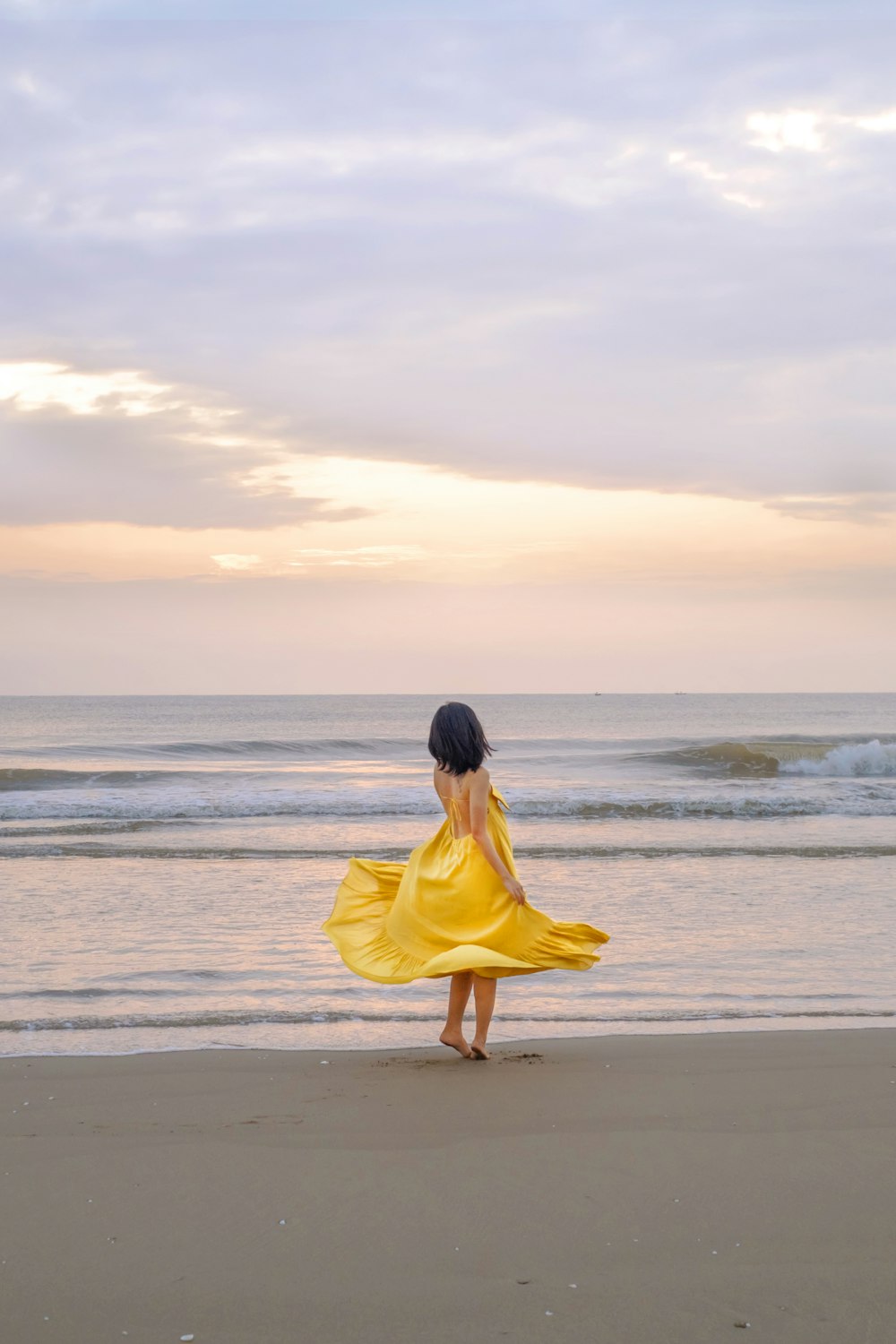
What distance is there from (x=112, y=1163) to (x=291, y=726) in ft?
178

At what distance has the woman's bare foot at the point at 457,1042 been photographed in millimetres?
5327

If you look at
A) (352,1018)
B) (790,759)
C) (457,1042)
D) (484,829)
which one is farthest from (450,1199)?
(790,759)

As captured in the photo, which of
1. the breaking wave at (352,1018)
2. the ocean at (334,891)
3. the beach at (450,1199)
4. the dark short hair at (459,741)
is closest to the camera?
the beach at (450,1199)

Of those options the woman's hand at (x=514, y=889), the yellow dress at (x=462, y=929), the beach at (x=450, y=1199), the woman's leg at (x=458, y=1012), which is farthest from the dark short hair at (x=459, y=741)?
the beach at (x=450, y=1199)

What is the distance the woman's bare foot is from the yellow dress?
0.33 meters

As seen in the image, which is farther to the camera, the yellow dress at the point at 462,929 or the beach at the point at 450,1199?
the yellow dress at the point at 462,929

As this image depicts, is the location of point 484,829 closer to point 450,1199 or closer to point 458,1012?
point 458,1012

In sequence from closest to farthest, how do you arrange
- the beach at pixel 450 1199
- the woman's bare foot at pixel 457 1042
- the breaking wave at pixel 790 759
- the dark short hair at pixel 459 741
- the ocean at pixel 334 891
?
1. the beach at pixel 450 1199
2. the woman's bare foot at pixel 457 1042
3. the dark short hair at pixel 459 741
4. the ocean at pixel 334 891
5. the breaking wave at pixel 790 759

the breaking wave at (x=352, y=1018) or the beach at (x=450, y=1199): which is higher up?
the beach at (x=450, y=1199)

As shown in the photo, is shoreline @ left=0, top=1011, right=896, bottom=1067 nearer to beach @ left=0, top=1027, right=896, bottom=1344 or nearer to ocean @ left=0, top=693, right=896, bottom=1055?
ocean @ left=0, top=693, right=896, bottom=1055

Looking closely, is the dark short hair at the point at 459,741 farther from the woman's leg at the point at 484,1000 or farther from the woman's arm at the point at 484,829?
the woman's leg at the point at 484,1000

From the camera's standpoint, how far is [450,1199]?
3.53m

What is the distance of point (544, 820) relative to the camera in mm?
17516

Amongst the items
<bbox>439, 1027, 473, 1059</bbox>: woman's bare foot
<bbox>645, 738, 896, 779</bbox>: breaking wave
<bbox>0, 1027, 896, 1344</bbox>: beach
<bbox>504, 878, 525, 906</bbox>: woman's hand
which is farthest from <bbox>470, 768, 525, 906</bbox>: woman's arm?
<bbox>645, 738, 896, 779</bbox>: breaking wave
